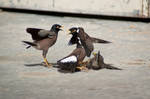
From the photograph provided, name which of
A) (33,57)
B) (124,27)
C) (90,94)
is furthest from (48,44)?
(124,27)

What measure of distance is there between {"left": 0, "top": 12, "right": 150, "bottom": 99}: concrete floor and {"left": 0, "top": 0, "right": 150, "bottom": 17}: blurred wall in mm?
482

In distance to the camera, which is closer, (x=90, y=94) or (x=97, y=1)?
(x=90, y=94)

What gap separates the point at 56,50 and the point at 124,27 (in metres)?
2.38

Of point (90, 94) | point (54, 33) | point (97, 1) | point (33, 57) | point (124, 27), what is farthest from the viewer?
point (97, 1)

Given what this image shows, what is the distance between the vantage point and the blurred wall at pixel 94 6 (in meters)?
9.93

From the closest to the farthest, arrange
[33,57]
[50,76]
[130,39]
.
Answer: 1. [50,76]
2. [33,57]
3. [130,39]

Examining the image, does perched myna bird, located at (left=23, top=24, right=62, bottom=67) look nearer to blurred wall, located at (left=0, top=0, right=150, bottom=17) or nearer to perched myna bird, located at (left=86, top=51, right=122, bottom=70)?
perched myna bird, located at (left=86, top=51, right=122, bottom=70)

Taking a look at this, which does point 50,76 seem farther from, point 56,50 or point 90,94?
point 56,50

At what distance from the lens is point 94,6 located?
10250 mm

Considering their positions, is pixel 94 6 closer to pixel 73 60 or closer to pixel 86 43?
pixel 86 43

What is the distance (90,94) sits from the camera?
523 cm

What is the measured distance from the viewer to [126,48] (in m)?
7.62

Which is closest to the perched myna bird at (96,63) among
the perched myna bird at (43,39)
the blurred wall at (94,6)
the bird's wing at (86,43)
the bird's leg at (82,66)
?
the bird's leg at (82,66)

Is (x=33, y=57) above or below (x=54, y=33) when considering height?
below
